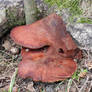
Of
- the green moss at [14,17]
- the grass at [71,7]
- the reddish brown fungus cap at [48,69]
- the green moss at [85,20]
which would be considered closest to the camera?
the reddish brown fungus cap at [48,69]

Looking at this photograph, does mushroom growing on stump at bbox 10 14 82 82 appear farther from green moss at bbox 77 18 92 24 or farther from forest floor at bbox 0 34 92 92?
green moss at bbox 77 18 92 24

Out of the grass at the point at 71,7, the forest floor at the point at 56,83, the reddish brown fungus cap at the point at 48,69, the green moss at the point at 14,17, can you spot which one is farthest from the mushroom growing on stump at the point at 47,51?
the green moss at the point at 14,17

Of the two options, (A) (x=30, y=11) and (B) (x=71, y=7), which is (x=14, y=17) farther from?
(B) (x=71, y=7)

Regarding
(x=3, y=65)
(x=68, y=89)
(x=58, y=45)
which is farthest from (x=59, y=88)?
(x=3, y=65)

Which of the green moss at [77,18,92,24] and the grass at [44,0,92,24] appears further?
the grass at [44,0,92,24]

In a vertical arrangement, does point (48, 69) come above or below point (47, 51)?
below

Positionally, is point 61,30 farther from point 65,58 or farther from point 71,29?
point 65,58

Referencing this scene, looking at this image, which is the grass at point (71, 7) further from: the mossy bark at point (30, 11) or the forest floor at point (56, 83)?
the forest floor at point (56, 83)

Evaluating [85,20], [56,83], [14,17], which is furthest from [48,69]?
[14,17]

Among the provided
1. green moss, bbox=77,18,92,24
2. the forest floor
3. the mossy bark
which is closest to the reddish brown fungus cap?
the forest floor
